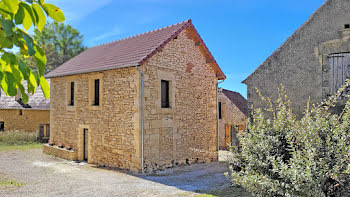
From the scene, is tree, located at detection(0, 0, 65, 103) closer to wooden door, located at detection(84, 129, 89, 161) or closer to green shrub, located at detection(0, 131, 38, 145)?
wooden door, located at detection(84, 129, 89, 161)

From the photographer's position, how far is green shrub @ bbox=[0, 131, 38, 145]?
18.3 meters

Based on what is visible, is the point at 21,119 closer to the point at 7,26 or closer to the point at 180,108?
the point at 180,108

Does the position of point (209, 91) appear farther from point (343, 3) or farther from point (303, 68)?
point (343, 3)

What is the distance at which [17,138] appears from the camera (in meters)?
18.8

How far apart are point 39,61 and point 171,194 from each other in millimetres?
7076

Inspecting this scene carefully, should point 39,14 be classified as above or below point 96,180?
above

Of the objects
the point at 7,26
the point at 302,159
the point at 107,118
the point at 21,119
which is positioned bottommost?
the point at 21,119

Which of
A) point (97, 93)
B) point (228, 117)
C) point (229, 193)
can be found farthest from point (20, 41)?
point (228, 117)

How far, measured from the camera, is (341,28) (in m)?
7.70

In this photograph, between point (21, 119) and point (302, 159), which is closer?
point (302, 159)

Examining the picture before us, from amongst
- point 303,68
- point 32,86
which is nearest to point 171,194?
point 303,68

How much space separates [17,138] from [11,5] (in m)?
20.4

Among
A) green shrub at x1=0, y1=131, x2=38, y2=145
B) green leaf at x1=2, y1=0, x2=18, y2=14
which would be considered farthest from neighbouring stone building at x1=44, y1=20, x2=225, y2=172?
green leaf at x1=2, y1=0, x2=18, y2=14

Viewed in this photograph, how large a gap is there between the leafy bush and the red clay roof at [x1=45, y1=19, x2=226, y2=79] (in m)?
6.46
